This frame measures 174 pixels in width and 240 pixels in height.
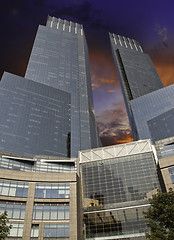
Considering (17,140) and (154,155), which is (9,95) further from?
(154,155)

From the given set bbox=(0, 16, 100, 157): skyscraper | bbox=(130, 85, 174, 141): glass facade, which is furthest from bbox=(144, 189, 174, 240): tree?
bbox=(130, 85, 174, 141): glass facade

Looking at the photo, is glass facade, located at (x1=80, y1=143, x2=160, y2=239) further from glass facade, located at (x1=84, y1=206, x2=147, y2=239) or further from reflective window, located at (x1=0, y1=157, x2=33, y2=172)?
reflective window, located at (x1=0, y1=157, x2=33, y2=172)

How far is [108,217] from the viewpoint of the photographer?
65438 millimetres

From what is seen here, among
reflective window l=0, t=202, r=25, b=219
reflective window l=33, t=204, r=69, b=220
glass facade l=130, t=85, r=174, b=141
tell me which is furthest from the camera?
glass facade l=130, t=85, r=174, b=141

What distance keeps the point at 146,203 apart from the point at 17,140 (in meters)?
96.6

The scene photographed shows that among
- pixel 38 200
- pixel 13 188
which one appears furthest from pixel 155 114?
pixel 13 188

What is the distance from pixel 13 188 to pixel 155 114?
464ft

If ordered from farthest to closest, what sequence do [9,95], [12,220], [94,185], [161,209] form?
[9,95] < [94,185] < [12,220] < [161,209]

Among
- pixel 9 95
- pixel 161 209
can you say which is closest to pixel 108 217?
pixel 161 209

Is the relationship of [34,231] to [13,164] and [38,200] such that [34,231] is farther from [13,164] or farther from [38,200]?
[13,164]

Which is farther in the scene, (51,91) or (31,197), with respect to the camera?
(51,91)

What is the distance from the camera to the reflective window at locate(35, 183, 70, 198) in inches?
2387

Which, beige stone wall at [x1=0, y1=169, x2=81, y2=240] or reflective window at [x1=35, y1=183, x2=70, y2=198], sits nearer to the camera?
beige stone wall at [x1=0, y1=169, x2=81, y2=240]

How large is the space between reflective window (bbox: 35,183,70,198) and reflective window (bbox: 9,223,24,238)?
27.1ft
